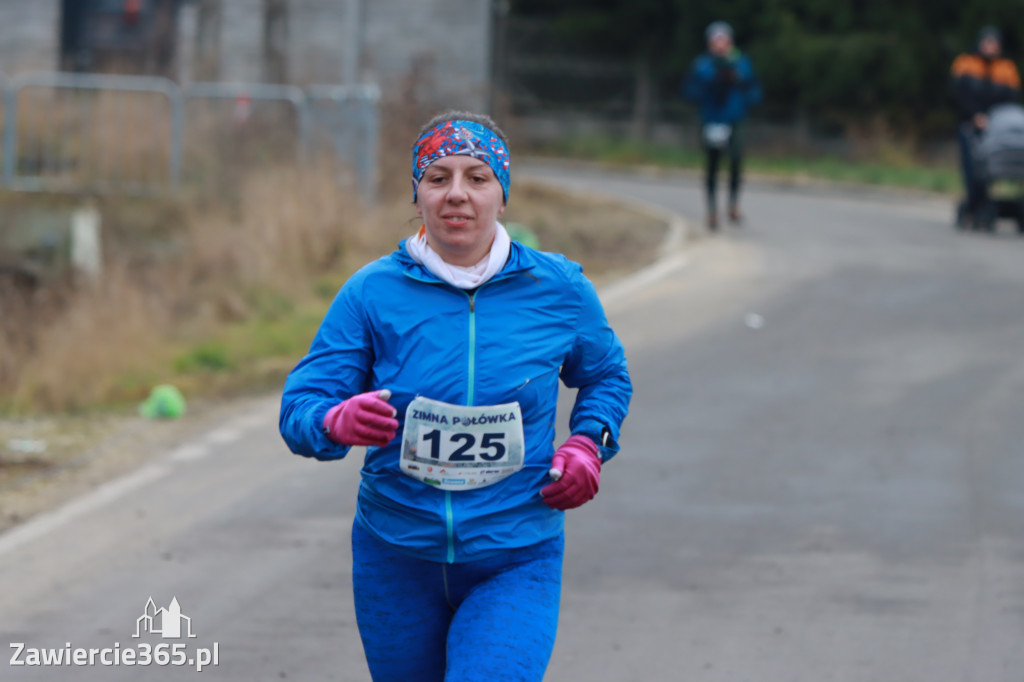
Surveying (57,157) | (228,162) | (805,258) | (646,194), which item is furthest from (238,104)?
(646,194)

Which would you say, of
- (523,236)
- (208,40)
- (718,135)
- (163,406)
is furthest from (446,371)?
(208,40)

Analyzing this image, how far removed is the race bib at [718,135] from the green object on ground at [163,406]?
801 centimetres

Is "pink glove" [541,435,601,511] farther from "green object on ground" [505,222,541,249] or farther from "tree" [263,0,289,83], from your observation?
"tree" [263,0,289,83]

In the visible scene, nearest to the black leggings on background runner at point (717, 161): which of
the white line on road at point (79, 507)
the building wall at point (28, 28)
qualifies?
the white line on road at point (79, 507)

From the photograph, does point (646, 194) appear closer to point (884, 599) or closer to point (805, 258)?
point (805, 258)

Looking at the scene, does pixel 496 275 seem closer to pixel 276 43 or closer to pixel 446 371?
pixel 446 371

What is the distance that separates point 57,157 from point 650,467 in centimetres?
997

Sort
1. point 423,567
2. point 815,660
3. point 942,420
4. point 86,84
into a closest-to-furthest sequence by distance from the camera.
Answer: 1. point 423,567
2. point 815,660
3. point 942,420
4. point 86,84

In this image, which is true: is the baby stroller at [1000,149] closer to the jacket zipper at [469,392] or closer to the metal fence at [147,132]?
the metal fence at [147,132]

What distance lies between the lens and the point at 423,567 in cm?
356

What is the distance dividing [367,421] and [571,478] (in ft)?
1.66

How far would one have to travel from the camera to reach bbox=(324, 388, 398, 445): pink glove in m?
3.25

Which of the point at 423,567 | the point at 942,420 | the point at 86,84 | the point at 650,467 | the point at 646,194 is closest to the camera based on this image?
the point at 423,567

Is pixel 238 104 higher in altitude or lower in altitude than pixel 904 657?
higher
